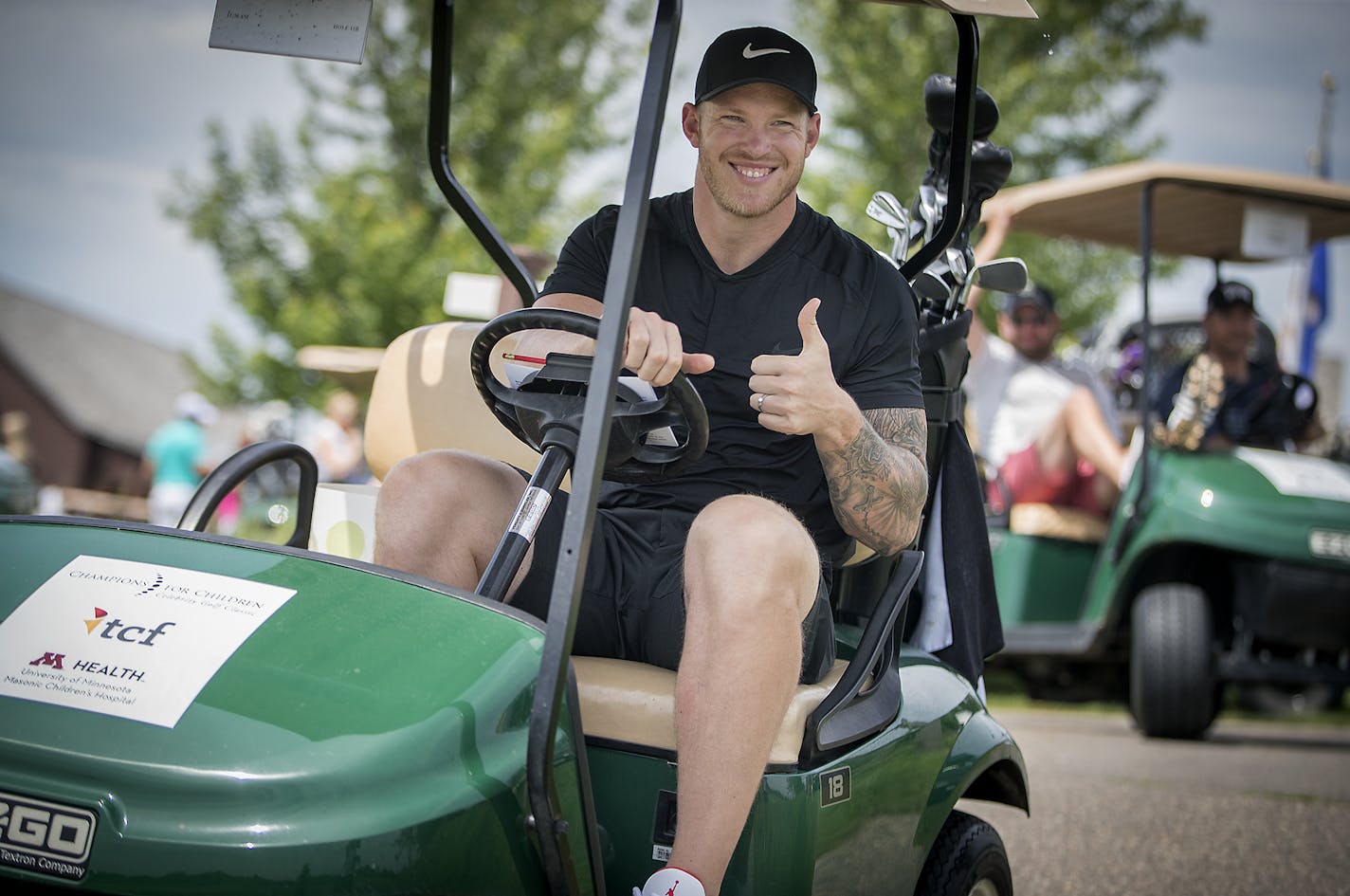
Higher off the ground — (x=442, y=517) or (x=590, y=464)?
(x=590, y=464)

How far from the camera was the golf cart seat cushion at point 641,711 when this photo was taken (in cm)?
185

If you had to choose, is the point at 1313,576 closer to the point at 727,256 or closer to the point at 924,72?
the point at 727,256

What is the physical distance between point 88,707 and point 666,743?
74 cm

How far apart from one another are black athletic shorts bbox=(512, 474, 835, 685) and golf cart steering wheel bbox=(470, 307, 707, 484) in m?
0.13

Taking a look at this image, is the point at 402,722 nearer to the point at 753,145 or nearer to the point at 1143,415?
the point at 753,145

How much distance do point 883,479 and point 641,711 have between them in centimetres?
55

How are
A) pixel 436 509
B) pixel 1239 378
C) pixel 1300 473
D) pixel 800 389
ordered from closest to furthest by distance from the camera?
pixel 800 389, pixel 436 509, pixel 1300 473, pixel 1239 378

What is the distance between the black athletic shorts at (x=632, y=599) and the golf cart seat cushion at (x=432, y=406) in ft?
2.54

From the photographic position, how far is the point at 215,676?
4.89 ft

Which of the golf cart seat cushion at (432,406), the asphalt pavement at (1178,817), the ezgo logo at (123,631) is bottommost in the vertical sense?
the asphalt pavement at (1178,817)

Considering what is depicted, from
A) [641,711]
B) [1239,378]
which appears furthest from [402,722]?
[1239,378]

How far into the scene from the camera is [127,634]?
1528 millimetres

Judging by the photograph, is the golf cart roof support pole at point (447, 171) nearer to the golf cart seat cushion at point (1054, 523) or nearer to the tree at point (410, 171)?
the golf cart seat cushion at point (1054, 523)

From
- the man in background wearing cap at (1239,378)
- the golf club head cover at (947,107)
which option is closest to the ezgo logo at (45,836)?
the golf club head cover at (947,107)
